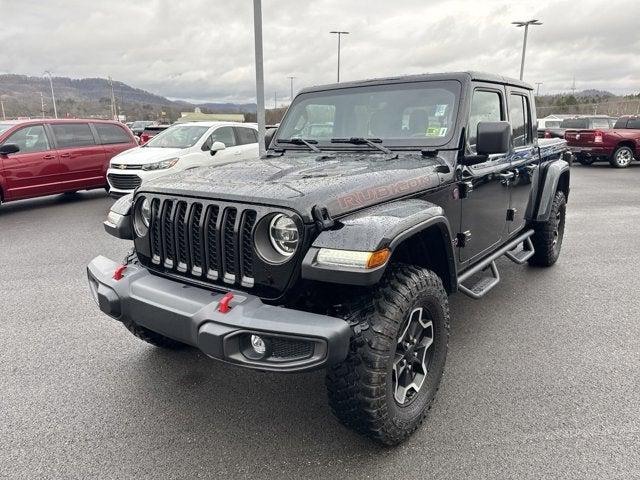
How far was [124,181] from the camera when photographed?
29.2ft

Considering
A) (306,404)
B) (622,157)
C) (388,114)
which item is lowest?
(306,404)

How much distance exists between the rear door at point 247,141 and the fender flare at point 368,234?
8291 millimetres

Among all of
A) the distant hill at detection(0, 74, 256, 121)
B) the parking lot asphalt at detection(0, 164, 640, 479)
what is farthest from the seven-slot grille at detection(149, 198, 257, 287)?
the distant hill at detection(0, 74, 256, 121)

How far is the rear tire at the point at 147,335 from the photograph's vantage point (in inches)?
124

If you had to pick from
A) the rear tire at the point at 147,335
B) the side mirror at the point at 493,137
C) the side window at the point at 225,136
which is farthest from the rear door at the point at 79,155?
the side mirror at the point at 493,137

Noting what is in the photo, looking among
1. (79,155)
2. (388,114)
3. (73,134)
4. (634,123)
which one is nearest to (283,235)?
(388,114)

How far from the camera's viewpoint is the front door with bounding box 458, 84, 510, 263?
3.42 meters

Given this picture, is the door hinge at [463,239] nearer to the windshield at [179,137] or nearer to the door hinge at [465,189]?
the door hinge at [465,189]

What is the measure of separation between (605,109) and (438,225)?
4563 cm

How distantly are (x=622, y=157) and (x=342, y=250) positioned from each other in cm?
1750

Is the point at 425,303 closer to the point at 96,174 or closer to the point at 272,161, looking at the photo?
the point at 272,161

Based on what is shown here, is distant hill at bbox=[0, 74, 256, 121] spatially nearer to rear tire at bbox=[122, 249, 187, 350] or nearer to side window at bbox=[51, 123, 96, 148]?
side window at bbox=[51, 123, 96, 148]

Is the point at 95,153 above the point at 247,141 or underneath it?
underneath

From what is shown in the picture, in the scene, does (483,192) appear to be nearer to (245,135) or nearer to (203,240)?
(203,240)
